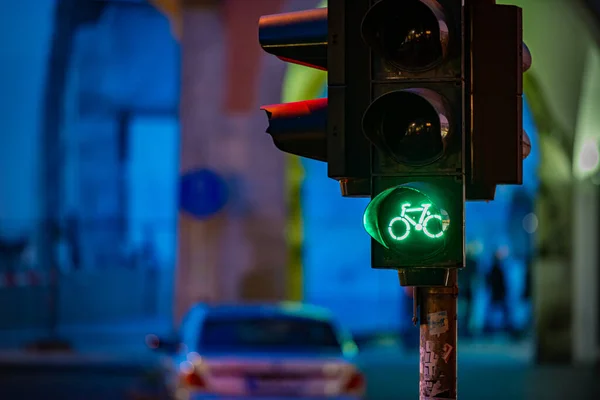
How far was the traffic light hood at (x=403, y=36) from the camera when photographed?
477 centimetres

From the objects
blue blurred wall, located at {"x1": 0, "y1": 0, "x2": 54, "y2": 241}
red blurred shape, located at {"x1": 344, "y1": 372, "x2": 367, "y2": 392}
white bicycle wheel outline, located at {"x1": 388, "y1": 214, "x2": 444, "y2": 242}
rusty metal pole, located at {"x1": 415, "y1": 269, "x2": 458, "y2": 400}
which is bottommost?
red blurred shape, located at {"x1": 344, "y1": 372, "x2": 367, "y2": 392}

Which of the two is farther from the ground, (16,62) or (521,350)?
(16,62)

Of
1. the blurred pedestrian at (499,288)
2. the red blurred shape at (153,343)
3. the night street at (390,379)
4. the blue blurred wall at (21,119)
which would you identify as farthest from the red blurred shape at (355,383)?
the blue blurred wall at (21,119)

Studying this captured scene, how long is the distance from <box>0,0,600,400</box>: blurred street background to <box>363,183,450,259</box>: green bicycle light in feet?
25.6

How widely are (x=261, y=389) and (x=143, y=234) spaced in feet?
52.2

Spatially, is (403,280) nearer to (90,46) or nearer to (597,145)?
(597,145)

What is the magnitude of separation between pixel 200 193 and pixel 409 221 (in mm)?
13793

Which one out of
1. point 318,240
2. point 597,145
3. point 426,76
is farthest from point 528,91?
point 426,76

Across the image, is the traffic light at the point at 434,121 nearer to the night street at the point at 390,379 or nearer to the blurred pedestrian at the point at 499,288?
the night street at the point at 390,379

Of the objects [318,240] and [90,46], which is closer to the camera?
[90,46]

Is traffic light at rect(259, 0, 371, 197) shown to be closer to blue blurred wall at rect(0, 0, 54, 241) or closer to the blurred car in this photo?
the blurred car

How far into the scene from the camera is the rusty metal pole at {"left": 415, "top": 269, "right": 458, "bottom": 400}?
15.8 ft

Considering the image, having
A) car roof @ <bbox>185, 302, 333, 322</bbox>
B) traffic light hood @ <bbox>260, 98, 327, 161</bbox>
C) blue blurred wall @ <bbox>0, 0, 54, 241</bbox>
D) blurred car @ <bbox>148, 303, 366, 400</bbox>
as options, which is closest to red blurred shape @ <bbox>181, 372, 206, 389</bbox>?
blurred car @ <bbox>148, 303, 366, 400</bbox>

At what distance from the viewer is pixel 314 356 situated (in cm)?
1105
